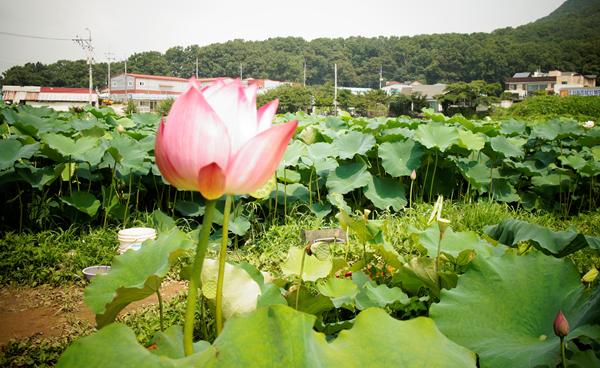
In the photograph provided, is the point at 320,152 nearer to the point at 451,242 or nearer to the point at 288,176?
the point at 288,176

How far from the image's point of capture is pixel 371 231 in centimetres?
138

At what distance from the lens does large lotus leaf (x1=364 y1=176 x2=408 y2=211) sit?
11.9 feet

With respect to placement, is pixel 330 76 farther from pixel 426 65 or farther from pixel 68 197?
pixel 68 197

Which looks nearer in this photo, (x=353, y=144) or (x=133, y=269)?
(x=133, y=269)

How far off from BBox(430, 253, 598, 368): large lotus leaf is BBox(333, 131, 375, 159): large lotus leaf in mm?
2756

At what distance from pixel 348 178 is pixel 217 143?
3215 mm

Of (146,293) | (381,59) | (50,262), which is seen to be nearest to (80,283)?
(50,262)

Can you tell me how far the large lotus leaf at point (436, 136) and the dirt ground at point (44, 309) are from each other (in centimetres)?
233

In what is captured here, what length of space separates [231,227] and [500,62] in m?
66.5

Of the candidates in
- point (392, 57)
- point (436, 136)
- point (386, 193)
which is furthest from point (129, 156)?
point (392, 57)

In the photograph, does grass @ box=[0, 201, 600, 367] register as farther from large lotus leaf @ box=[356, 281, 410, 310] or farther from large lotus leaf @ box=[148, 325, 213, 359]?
large lotus leaf @ box=[148, 325, 213, 359]

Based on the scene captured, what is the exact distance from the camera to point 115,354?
43cm

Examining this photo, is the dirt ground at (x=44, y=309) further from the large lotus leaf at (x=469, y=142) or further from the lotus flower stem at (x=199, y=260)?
the large lotus leaf at (x=469, y=142)

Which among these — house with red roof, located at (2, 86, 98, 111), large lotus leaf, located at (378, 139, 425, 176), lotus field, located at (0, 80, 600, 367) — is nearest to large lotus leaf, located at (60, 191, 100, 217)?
lotus field, located at (0, 80, 600, 367)
